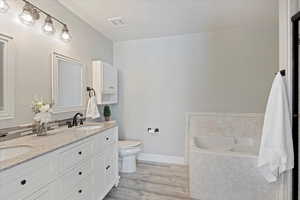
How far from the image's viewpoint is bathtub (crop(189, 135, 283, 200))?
1890 millimetres

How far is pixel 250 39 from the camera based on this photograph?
2.86 metres

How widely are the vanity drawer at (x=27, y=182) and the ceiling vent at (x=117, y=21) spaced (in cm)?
209

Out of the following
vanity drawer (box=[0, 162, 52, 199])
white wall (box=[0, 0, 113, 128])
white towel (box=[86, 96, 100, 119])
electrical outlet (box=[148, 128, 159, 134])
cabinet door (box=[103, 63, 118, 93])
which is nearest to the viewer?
vanity drawer (box=[0, 162, 52, 199])

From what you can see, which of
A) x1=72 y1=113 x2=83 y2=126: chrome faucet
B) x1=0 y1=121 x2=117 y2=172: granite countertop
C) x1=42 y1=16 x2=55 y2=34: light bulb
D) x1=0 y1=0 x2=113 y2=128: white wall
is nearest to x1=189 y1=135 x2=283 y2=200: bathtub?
x1=0 y1=121 x2=117 y2=172: granite countertop

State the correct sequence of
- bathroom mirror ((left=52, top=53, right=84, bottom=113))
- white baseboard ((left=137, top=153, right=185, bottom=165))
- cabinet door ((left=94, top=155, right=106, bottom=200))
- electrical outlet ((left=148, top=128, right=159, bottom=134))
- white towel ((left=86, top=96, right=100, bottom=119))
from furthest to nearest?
electrical outlet ((left=148, top=128, right=159, bottom=134)), white baseboard ((left=137, top=153, right=185, bottom=165)), white towel ((left=86, top=96, right=100, bottom=119)), bathroom mirror ((left=52, top=53, right=84, bottom=113)), cabinet door ((left=94, top=155, right=106, bottom=200))

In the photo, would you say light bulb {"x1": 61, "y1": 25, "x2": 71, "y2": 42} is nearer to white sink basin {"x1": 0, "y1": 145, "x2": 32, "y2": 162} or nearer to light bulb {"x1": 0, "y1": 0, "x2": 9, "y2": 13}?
light bulb {"x1": 0, "y1": 0, "x2": 9, "y2": 13}

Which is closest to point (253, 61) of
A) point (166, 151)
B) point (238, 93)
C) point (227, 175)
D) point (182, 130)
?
point (238, 93)

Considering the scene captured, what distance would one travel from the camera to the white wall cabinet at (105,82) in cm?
278

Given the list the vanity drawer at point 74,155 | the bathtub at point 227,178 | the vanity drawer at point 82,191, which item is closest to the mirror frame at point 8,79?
the vanity drawer at point 74,155

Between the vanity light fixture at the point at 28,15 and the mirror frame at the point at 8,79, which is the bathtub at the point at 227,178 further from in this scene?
the vanity light fixture at the point at 28,15

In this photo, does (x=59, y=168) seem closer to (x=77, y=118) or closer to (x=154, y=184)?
(x=77, y=118)

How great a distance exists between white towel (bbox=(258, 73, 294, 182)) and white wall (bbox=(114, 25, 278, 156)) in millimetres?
1408

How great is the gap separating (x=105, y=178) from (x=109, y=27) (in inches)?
88.6

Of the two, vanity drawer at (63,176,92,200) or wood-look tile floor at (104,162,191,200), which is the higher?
vanity drawer at (63,176,92,200)
